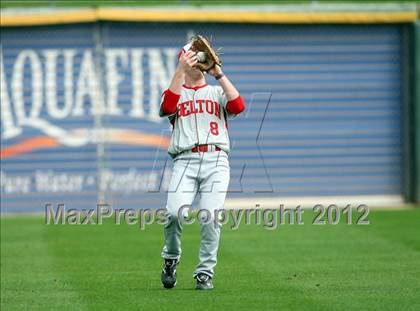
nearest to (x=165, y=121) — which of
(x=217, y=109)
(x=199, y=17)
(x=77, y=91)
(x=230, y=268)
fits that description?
(x=77, y=91)

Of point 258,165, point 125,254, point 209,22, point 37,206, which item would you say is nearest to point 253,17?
point 209,22

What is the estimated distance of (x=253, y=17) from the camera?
54.4 feet

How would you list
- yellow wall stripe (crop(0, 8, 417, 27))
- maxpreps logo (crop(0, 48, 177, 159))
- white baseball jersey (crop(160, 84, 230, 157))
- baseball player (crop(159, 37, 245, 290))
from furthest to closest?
maxpreps logo (crop(0, 48, 177, 159)), yellow wall stripe (crop(0, 8, 417, 27)), white baseball jersey (crop(160, 84, 230, 157)), baseball player (crop(159, 37, 245, 290))

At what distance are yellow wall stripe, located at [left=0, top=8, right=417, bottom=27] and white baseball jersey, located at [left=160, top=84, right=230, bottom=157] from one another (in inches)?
294

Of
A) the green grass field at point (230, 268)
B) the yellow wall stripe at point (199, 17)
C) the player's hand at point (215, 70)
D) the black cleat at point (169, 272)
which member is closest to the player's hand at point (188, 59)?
the player's hand at point (215, 70)

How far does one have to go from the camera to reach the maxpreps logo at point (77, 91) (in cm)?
1636

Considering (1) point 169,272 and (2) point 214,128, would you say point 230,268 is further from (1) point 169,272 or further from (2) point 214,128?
(2) point 214,128

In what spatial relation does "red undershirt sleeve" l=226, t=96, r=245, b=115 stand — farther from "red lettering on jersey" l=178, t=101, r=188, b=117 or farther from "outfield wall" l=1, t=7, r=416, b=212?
"outfield wall" l=1, t=7, r=416, b=212

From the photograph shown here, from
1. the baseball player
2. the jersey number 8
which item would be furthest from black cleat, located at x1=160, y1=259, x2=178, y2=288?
the jersey number 8

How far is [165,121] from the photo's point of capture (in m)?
16.6

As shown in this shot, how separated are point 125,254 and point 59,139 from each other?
198 inches

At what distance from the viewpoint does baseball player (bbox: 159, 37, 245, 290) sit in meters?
8.84

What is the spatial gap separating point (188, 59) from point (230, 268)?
8.32 feet

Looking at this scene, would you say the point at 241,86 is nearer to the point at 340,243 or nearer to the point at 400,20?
the point at 400,20
